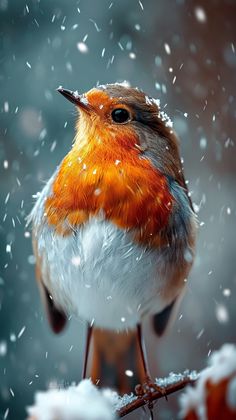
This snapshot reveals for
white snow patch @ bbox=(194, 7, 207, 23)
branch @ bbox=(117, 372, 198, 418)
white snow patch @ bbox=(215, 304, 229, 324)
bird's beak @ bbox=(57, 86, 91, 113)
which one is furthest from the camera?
white snow patch @ bbox=(194, 7, 207, 23)

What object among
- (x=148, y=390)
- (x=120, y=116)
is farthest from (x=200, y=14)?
(x=148, y=390)

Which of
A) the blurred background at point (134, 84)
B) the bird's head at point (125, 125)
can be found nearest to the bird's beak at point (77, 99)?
the bird's head at point (125, 125)

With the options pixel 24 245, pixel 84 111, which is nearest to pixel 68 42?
pixel 24 245

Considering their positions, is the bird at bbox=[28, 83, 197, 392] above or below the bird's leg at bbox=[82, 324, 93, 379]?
above

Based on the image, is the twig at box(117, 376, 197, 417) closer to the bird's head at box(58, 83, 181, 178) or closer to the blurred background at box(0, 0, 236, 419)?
the bird's head at box(58, 83, 181, 178)

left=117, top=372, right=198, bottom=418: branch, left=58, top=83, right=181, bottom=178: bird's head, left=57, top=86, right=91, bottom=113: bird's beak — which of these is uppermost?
left=57, top=86, right=91, bottom=113: bird's beak

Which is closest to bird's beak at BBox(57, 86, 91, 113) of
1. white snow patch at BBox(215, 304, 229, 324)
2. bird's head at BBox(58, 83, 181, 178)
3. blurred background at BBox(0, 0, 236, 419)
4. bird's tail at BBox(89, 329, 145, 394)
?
bird's head at BBox(58, 83, 181, 178)
